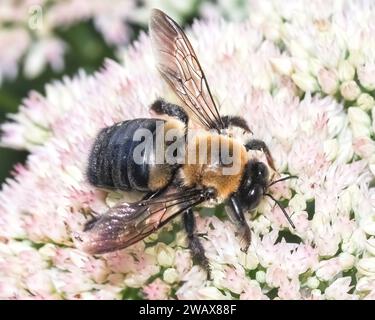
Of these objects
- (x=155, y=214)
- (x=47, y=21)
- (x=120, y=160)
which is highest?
(x=47, y=21)

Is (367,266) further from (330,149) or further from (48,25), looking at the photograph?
(48,25)

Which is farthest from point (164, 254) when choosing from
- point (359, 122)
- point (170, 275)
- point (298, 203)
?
point (359, 122)

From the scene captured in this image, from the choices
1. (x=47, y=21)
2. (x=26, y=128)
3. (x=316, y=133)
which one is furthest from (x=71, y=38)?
(x=316, y=133)

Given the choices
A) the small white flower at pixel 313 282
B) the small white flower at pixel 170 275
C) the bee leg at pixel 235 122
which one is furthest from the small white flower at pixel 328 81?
the small white flower at pixel 170 275

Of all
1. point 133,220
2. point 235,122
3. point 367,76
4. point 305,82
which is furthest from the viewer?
point 305,82

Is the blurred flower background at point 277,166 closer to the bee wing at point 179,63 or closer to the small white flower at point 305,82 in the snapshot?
the small white flower at point 305,82

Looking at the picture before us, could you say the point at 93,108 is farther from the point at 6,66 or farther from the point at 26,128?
the point at 6,66
